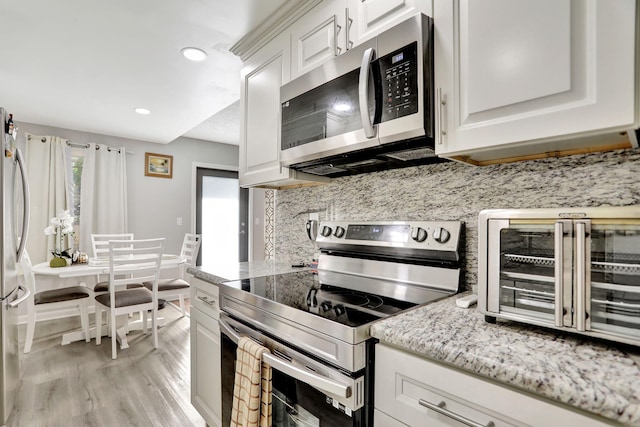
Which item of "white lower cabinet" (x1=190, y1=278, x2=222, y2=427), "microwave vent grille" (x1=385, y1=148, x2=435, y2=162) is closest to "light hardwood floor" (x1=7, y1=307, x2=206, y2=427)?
"white lower cabinet" (x1=190, y1=278, x2=222, y2=427)

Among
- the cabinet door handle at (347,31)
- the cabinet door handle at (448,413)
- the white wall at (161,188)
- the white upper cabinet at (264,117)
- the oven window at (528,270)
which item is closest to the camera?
the cabinet door handle at (448,413)

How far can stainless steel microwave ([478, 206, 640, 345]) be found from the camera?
0.71m

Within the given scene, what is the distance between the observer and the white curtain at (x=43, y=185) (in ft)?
12.3

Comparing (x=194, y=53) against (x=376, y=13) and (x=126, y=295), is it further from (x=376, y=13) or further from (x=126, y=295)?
(x=126, y=295)

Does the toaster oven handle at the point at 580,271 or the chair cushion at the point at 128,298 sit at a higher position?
the toaster oven handle at the point at 580,271

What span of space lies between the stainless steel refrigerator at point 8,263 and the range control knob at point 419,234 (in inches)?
85.2

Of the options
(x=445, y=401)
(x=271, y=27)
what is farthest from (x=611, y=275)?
(x=271, y=27)

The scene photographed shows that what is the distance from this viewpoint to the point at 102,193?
4.15m

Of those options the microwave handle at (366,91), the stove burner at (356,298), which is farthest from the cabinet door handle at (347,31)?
the stove burner at (356,298)

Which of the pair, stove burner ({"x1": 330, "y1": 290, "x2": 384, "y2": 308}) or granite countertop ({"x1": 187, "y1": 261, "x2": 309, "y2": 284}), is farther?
granite countertop ({"x1": 187, "y1": 261, "x2": 309, "y2": 284})

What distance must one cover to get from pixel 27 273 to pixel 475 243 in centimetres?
363

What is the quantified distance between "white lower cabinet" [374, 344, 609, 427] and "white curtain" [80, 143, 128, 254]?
4448mm

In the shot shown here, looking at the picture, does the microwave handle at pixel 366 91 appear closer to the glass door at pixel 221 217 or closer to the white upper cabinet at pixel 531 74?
the white upper cabinet at pixel 531 74

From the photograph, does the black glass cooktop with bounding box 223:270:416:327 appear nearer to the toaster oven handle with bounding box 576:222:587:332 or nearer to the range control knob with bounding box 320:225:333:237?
the range control knob with bounding box 320:225:333:237
